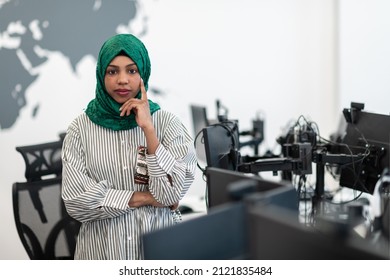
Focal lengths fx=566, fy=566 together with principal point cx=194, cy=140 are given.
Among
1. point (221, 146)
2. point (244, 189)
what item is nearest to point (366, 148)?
point (221, 146)

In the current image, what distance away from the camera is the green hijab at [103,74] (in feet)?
5.90

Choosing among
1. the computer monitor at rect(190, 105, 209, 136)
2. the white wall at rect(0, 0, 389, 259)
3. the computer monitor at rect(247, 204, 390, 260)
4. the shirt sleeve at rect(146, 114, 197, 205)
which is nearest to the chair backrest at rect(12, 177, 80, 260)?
the shirt sleeve at rect(146, 114, 197, 205)

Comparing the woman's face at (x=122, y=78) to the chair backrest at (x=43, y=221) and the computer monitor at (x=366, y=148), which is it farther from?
the computer monitor at (x=366, y=148)

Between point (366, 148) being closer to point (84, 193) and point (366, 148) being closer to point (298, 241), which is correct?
point (84, 193)

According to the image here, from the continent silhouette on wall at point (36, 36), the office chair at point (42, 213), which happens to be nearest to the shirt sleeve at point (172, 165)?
the office chair at point (42, 213)

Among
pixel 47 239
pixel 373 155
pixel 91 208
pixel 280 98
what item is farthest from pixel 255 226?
pixel 280 98

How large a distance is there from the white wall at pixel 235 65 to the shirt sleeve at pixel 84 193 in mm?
2229

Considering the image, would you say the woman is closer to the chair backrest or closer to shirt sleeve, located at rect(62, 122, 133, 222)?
shirt sleeve, located at rect(62, 122, 133, 222)

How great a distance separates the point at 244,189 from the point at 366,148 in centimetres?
136

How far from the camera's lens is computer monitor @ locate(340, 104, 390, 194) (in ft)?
7.50

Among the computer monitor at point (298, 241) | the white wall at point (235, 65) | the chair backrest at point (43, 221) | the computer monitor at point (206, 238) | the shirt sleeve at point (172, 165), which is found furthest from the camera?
the white wall at point (235, 65)

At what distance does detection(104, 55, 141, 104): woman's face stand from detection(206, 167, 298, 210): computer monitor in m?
0.51

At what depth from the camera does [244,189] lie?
1137 millimetres

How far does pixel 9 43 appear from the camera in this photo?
150 inches
